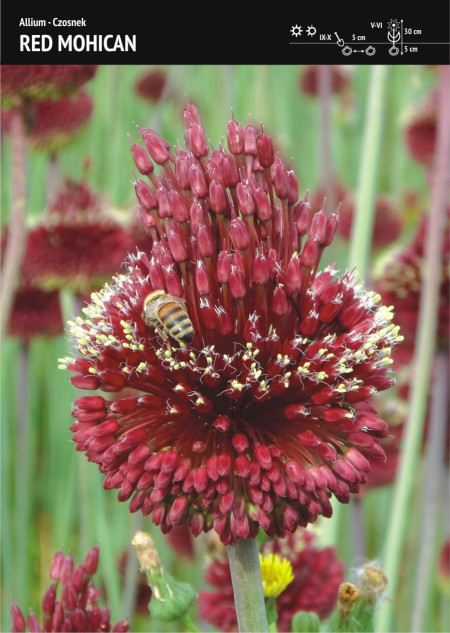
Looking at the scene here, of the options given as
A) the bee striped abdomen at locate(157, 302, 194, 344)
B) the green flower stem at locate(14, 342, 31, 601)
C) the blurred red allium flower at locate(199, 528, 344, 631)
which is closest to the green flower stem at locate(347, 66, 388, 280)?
the blurred red allium flower at locate(199, 528, 344, 631)

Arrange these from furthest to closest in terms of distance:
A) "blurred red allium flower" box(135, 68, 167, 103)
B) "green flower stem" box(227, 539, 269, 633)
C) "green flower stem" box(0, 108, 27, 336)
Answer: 1. "blurred red allium flower" box(135, 68, 167, 103)
2. "green flower stem" box(0, 108, 27, 336)
3. "green flower stem" box(227, 539, 269, 633)

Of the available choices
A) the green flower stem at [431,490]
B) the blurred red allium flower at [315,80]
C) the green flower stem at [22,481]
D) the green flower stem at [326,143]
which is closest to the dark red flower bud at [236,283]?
the green flower stem at [431,490]

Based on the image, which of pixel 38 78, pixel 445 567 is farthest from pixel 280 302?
pixel 445 567

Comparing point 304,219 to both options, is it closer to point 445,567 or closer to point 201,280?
point 201,280

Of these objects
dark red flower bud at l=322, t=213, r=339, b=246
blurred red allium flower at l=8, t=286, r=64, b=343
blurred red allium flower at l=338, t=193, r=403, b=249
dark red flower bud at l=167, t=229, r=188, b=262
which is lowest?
dark red flower bud at l=167, t=229, r=188, b=262

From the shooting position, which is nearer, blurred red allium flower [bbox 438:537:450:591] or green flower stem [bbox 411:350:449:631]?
green flower stem [bbox 411:350:449:631]
